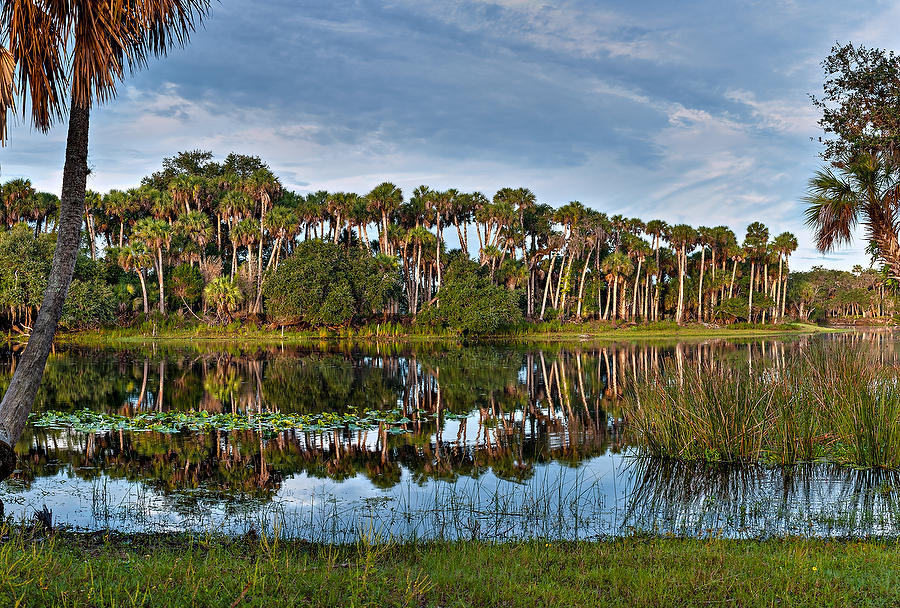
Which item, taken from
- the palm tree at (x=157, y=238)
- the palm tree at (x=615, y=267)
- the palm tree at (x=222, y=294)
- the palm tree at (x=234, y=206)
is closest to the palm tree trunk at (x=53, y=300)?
the palm tree at (x=222, y=294)

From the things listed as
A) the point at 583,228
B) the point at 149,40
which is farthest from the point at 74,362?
the point at 583,228

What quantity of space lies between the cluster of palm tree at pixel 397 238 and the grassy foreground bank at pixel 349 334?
285cm

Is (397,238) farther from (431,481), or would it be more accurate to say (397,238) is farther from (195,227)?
(431,481)

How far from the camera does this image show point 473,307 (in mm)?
56531

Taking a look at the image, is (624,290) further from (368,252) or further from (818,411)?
(818,411)

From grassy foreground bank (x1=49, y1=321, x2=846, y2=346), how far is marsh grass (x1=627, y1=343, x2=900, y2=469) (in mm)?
42560

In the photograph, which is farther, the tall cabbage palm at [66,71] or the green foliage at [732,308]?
the green foliage at [732,308]

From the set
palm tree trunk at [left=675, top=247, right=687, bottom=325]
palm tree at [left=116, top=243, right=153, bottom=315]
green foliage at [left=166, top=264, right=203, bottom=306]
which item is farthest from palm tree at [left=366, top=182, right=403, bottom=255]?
palm tree trunk at [left=675, top=247, right=687, bottom=325]

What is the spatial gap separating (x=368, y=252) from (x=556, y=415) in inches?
1792

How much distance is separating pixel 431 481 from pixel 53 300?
6.26 meters

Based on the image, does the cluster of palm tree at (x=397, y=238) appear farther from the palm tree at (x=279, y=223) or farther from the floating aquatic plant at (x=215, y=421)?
the floating aquatic plant at (x=215, y=421)

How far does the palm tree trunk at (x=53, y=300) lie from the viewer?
854cm

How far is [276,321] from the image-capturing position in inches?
2283

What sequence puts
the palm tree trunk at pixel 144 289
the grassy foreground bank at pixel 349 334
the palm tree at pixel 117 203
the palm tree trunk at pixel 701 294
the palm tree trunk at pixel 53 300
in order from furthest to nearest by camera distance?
1. the palm tree trunk at pixel 701 294
2. the palm tree at pixel 117 203
3. the palm tree trunk at pixel 144 289
4. the grassy foreground bank at pixel 349 334
5. the palm tree trunk at pixel 53 300
